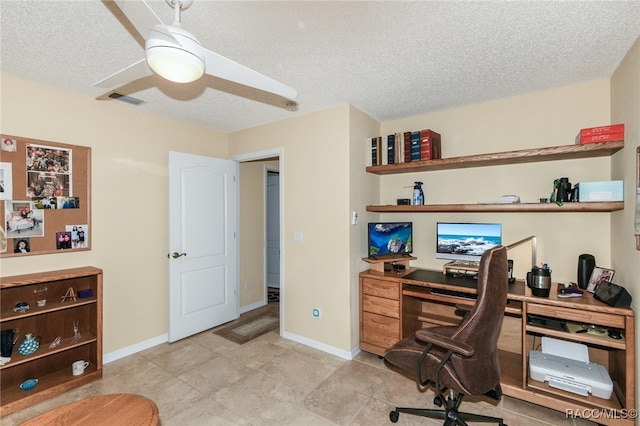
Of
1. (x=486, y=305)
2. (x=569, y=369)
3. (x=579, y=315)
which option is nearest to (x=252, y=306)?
(x=486, y=305)

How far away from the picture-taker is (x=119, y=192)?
2.97 meters

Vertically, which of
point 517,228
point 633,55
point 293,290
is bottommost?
point 293,290

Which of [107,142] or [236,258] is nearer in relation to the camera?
[107,142]

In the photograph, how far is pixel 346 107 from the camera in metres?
2.92

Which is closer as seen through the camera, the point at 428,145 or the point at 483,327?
the point at 483,327

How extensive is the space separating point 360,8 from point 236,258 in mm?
3241

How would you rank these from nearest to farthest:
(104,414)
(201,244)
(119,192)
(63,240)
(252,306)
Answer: (104,414)
(63,240)
(119,192)
(201,244)
(252,306)

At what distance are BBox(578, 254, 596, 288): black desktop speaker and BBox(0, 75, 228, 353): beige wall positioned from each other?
392 cm

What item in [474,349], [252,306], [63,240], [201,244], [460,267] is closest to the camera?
[474,349]

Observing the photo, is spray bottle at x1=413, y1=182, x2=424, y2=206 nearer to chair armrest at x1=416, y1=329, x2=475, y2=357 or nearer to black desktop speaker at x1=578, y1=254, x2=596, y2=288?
black desktop speaker at x1=578, y1=254, x2=596, y2=288

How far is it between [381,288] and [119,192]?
2.76 metres

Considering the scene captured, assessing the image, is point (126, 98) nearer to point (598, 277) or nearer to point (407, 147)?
point (407, 147)

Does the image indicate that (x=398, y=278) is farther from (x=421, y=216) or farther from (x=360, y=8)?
(x=360, y=8)

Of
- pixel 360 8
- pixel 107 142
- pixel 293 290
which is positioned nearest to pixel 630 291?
pixel 360 8
